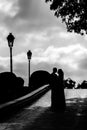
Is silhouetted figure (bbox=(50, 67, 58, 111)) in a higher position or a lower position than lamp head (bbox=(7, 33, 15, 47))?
lower

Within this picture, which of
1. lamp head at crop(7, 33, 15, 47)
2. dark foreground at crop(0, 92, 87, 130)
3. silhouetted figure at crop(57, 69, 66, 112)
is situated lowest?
dark foreground at crop(0, 92, 87, 130)

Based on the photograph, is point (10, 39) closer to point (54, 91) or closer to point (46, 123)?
point (54, 91)

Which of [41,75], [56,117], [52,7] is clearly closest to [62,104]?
[56,117]

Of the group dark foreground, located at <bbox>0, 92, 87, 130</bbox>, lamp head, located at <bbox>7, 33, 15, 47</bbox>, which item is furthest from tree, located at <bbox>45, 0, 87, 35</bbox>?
dark foreground, located at <bbox>0, 92, 87, 130</bbox>

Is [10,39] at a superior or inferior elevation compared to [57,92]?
superior

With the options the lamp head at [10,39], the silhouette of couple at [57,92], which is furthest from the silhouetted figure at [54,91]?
the lamp head at [10,39]

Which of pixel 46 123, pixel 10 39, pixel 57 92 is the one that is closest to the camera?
pixel 46 123

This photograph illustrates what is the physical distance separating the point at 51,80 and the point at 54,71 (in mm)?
620

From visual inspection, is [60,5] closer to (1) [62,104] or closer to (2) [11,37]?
(2) [11,37]

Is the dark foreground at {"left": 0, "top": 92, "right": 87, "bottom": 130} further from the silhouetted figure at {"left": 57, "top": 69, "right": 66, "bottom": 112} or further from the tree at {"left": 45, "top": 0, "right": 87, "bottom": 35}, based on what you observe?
the tree at {"left": 45, "top": 0, "right": 87, "bottom": 35}

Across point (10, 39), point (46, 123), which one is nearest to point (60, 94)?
point (46, 123)

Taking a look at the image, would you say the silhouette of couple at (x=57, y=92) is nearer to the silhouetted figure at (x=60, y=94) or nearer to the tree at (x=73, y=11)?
the silhouetted figure at (x=60, y=94)

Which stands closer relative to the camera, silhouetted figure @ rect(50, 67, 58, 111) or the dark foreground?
the dark foreground

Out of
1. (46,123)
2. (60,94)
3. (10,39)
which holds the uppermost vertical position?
(10,39)
